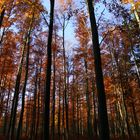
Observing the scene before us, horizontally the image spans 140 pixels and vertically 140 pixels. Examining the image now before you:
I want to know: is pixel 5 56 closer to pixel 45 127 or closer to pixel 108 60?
pixel 108 60

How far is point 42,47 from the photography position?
22500 millimetres

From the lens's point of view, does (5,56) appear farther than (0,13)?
Yes

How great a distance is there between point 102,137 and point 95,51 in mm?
3006

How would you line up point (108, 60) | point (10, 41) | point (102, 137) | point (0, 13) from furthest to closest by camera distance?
1. point (108, 60)
2. point (10, 41)
3. point (0, 13)
4. point (102, 137)

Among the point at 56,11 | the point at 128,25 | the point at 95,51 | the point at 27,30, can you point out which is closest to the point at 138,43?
the point at 128,25

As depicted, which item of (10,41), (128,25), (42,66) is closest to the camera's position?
(128,25)

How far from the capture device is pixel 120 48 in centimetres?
2162

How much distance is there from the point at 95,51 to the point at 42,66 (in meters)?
19.4

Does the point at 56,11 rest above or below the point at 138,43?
above

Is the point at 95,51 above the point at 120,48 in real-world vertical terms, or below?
below

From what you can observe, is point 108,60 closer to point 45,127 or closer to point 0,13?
point 0,13

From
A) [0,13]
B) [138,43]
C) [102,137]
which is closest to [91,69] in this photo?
[138,43]

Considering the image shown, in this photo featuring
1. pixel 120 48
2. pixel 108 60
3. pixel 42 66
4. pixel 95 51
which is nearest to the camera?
pixel 95 51

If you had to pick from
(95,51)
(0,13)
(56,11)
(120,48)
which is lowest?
(95,51)
